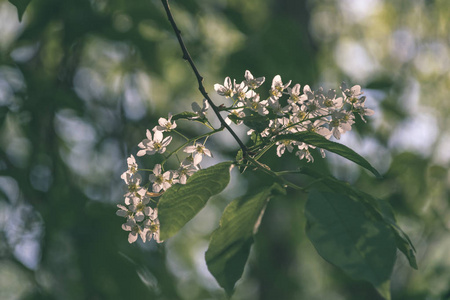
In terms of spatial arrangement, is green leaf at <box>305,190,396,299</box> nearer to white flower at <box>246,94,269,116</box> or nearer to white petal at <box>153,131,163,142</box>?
white flower at <box>246,94,269,116</box>

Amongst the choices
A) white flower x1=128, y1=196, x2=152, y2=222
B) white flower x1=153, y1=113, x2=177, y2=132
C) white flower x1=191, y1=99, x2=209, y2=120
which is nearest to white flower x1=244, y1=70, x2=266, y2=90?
white flower x1=191, y1=99, x2=209, y2=120

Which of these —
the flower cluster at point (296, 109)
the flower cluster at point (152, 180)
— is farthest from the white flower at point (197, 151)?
the flower cluster at point (296, 109)

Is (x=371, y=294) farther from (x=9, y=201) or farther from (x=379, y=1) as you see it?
(x=379, y=1)

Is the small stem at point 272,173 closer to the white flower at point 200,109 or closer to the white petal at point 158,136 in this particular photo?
the white flower at point 200,109

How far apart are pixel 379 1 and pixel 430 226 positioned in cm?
545

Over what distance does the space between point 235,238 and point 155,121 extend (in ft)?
11.5

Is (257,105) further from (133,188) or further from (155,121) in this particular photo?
(155,121)

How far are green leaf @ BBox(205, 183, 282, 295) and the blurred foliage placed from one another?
90cm

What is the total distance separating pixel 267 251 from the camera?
572 centimetres

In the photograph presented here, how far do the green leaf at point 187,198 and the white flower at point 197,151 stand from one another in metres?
0.25

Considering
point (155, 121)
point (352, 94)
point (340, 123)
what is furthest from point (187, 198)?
point (155, 121)

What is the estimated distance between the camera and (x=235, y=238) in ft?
3.59

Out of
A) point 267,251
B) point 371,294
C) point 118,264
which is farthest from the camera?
point 267,251

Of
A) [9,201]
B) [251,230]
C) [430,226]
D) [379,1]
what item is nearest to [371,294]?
[430,226]
